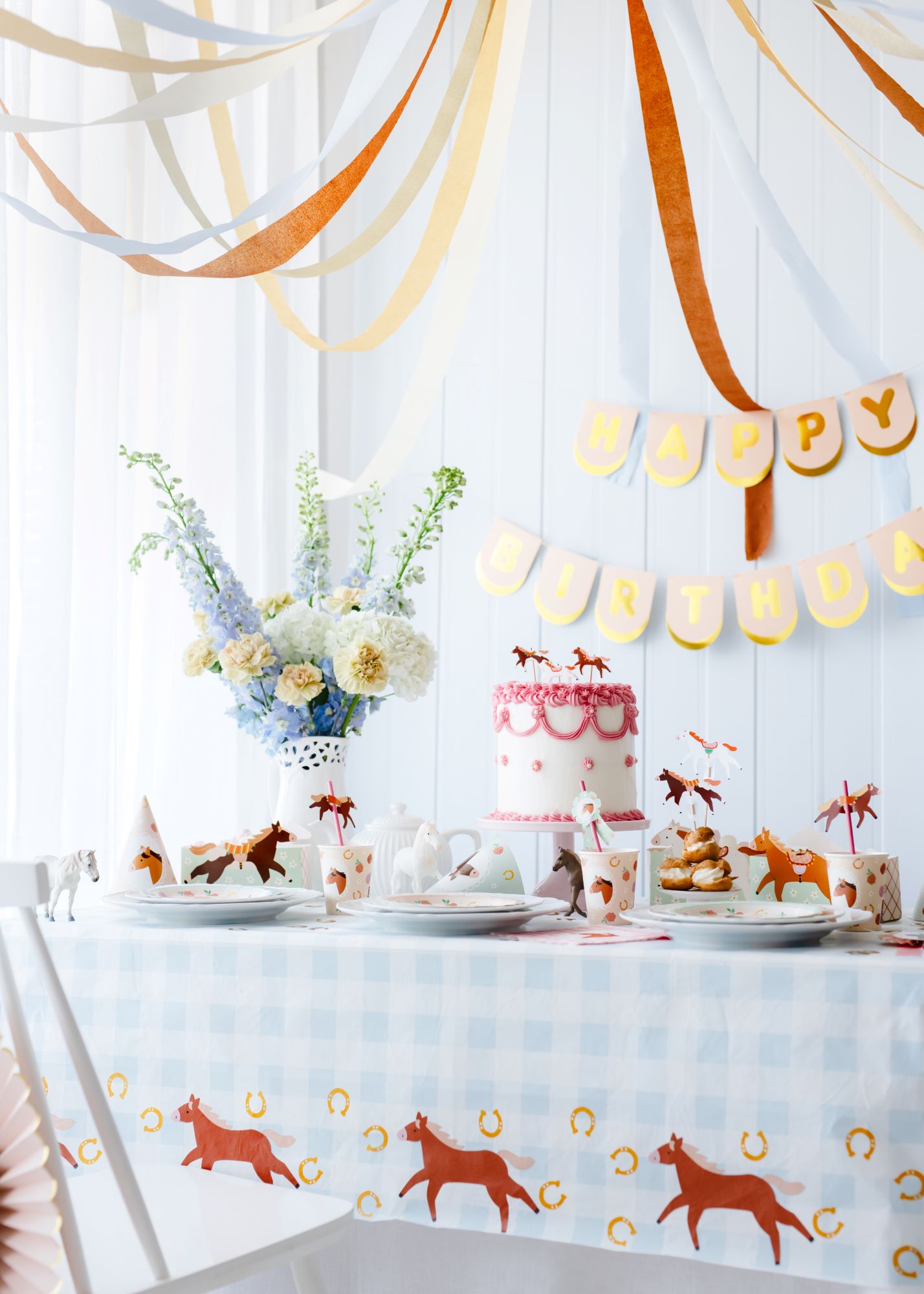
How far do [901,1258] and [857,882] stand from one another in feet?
1.41

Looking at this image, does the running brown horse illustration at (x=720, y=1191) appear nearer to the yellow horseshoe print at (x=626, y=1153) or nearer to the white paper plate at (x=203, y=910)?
the yellow horseshoe print at (x=626, y=1153)

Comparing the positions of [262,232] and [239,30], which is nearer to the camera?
[239,30]

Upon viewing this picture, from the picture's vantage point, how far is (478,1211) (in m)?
1.11

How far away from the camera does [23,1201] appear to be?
80cm

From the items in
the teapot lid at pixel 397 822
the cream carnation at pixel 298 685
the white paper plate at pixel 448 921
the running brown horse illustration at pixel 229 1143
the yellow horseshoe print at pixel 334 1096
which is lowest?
the running brown horse illustration at pixel 229 1143

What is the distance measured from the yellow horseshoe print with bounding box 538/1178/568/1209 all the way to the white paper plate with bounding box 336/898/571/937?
259 millimetres

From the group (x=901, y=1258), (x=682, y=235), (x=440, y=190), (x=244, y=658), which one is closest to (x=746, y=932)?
(x=901, y=1258)

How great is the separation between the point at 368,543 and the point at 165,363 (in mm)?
550

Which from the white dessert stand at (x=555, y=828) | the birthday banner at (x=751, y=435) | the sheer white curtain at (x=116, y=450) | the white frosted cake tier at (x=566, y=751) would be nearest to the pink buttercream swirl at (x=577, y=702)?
the white frosted cake tier at (x=566, y=751)

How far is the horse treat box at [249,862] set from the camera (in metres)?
1.48

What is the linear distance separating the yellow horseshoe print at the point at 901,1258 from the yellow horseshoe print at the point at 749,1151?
129 mm

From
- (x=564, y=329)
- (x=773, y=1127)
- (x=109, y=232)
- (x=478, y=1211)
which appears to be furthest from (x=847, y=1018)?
(x=564, y=329)

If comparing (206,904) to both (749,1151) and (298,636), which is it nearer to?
(298,636)

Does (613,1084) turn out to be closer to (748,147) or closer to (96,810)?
(96,810)
